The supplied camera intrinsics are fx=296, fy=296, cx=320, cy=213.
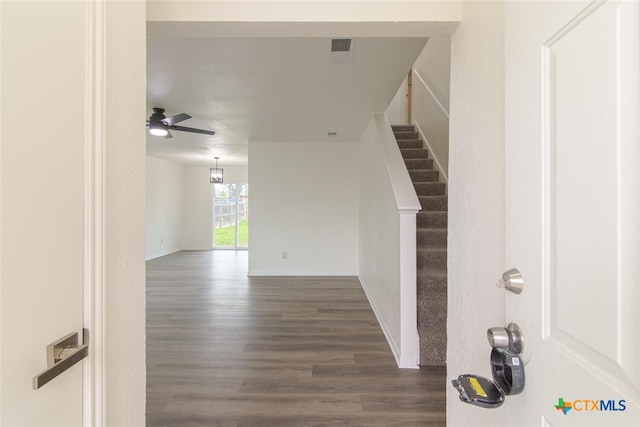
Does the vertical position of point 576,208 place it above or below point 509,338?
above

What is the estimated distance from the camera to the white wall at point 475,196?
0.95 meters

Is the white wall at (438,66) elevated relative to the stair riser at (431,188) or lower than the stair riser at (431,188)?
elevated

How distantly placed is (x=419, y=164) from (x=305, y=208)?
213cm

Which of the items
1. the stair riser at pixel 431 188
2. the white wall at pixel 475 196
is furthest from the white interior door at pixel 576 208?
the stair riser at pixel 431 188

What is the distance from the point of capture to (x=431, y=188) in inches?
147

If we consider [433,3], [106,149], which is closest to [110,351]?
[106,149]

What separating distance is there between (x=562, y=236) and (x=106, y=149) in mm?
1067

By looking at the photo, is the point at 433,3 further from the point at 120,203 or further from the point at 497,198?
the point at 120,203

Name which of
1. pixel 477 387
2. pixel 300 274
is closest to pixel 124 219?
pixel 477 387

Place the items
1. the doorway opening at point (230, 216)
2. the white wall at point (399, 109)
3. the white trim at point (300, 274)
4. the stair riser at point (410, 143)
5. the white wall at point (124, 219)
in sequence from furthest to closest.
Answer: the doorway opening at point (230, 216) → the white wall at point (399, 109) → the white trim at point (300, 274) → the stair riser at point (410, 143) → the white wall at point (124, 219)

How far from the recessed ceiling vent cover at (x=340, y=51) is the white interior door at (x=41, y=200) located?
5.72ft

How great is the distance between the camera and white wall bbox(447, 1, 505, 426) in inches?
37.3

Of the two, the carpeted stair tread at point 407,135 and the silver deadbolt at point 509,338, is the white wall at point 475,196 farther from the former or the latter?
the carpeted stair tread at point 407,135

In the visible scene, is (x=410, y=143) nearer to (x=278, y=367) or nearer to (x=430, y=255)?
(x=430, y=255)
